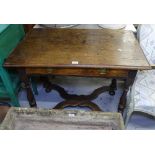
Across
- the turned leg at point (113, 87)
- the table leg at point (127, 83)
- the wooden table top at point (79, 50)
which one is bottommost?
the turned leg at point (113, 87)

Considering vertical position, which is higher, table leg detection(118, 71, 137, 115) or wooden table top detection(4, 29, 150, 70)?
wooden table top detection(4, 29, 150, 70)

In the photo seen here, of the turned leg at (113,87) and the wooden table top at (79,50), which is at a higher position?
the wooden table top at (79,50)

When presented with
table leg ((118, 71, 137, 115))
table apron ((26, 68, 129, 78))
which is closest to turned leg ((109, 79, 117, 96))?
table leg ((118, 71, 137, 115))

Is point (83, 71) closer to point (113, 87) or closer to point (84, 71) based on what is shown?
point (84, 71)

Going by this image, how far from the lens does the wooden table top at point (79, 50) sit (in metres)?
1.23

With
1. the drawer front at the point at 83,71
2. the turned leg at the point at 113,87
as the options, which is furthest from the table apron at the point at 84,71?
the turned leg at the point at 113,87

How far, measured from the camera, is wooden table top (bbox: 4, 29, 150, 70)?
1226 mm

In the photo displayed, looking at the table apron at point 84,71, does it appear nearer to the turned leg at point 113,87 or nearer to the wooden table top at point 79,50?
the wooden table top at point 79,50

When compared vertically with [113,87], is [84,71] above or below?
above

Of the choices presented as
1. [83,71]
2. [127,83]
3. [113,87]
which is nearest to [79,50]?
[83,71]

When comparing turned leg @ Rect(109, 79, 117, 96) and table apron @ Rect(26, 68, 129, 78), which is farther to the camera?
turned leg @ Rect(109, 79, 117, 96)

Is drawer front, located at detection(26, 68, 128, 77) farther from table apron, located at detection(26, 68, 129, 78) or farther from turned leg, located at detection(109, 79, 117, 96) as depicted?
turned leg, located at detection(109, 79, 117, 96)

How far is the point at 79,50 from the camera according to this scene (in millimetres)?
1365

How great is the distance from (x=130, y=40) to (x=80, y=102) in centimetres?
75
